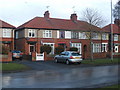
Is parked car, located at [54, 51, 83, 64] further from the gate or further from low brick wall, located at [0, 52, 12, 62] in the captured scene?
low brick wall, located at [0, 52, 12, 62]

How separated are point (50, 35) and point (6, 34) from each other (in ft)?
27.9

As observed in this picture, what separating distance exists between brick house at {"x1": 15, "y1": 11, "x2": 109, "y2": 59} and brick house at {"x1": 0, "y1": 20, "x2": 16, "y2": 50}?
4.79 feet

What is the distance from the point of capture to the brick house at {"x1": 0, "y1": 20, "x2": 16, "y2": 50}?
A: 4240cm

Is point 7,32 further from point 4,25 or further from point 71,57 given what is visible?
point 71,57

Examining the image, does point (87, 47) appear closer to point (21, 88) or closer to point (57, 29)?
point (57, 29)

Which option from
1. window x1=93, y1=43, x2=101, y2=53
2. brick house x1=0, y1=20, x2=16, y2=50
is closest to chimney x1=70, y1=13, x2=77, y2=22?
window x1=93, y1=43, x2=101, y2=53

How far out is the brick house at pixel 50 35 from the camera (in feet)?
137

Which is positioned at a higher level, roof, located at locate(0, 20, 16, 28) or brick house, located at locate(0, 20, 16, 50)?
roof, located at locate(0, 20, 16, 28)

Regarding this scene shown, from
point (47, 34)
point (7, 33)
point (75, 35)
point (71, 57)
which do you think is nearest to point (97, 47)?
point (75, 35)

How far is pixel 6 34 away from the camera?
141ft

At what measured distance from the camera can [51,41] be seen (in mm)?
43500

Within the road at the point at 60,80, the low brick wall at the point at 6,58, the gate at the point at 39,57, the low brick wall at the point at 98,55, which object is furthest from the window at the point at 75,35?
the road at the point at 60,80

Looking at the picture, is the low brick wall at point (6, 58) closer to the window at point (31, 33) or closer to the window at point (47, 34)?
the window at point (31, 33)

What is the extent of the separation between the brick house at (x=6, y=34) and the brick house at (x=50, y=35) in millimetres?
1459
